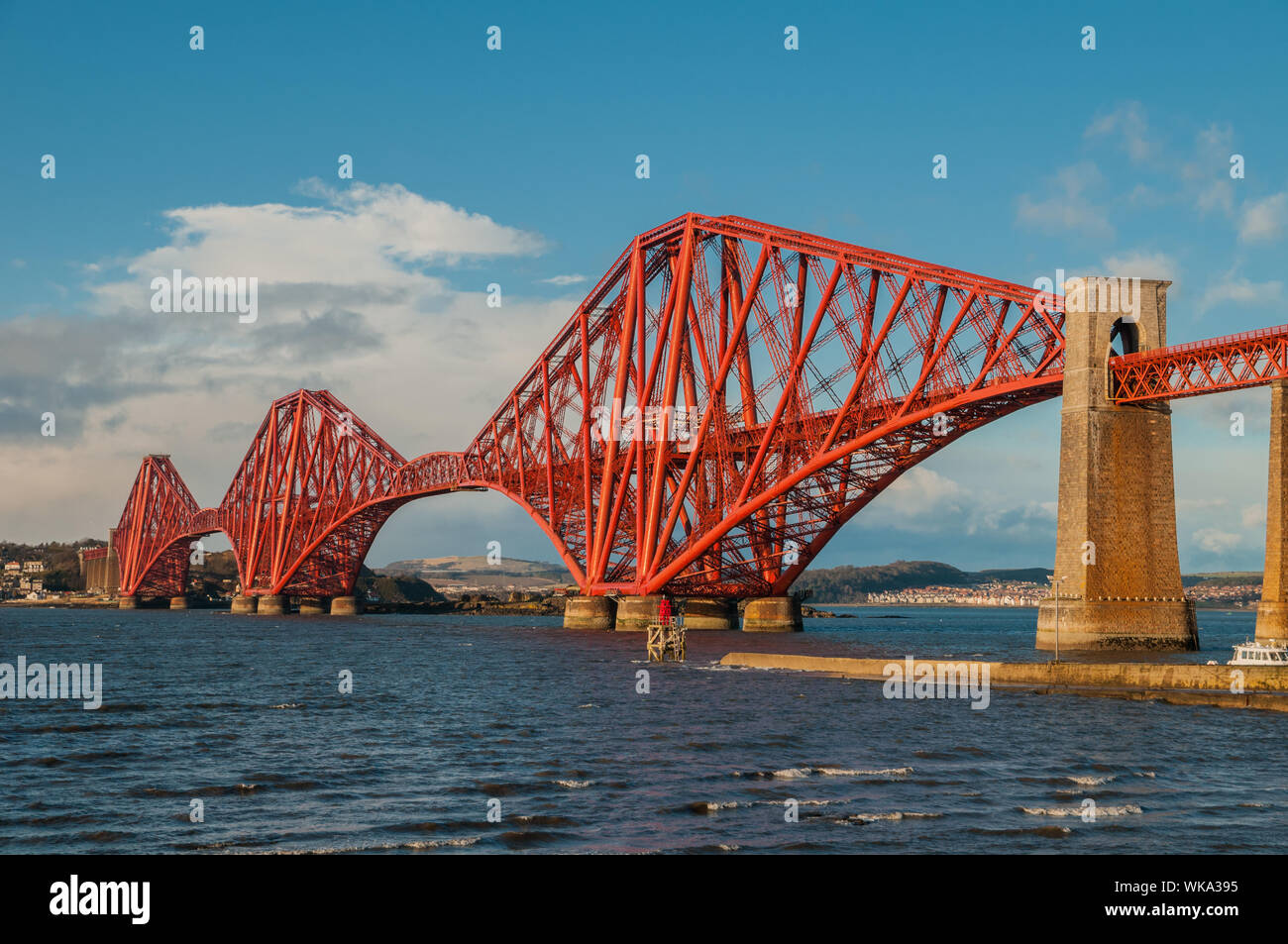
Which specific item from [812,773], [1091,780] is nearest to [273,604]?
[812,773]

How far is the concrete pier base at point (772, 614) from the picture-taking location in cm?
9706

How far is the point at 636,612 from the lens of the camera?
9431 centimetres

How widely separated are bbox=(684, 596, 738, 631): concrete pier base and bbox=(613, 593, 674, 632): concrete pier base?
21.9 ft

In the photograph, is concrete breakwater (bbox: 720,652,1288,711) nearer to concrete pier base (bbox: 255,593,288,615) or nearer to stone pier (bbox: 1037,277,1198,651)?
stone pier (bbox: 1037,277,1198,651)

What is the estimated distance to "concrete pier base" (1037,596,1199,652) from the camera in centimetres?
5847

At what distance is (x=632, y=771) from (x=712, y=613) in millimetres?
73286

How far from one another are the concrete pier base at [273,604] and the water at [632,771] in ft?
435

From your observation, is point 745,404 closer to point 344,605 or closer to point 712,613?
point 712,613

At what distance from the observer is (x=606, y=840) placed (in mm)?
20516

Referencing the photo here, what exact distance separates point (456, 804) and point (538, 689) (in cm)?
2694

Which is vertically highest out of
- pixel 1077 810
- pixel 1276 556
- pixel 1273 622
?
pixel 1276 556

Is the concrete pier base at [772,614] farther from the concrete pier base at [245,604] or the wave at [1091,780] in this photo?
the concrete pier base at [245,604]
